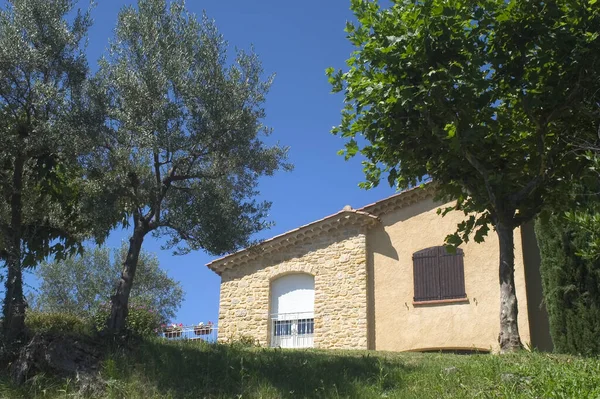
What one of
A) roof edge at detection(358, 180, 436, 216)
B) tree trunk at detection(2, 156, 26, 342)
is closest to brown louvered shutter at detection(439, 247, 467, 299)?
roof edge at detection(358, 180, 436, 216)

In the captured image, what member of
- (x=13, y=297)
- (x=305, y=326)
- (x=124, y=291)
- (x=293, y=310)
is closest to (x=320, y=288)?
(x=293, y=310)

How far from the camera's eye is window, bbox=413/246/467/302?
21.0 meters

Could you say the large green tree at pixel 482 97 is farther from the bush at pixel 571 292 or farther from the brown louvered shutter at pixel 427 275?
the brown louvered shutter at pixel 427 275

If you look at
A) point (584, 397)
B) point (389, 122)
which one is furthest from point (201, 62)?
point (584, 397)

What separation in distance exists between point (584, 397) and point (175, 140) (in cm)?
773

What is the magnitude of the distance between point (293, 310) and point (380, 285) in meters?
3.29

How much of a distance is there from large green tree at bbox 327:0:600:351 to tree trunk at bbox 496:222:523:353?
0.02 m

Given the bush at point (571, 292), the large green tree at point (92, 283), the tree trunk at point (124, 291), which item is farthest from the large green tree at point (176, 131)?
the large green tree at point (92, 283)

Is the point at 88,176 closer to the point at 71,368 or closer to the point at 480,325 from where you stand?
the point at 71,368

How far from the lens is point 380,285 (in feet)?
72.6

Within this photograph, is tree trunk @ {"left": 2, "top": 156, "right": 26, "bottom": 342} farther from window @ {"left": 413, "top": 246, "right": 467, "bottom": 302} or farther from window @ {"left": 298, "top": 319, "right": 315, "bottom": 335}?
window @ {"left": 413, "top": 246, "right": 467, "bottom": 302}

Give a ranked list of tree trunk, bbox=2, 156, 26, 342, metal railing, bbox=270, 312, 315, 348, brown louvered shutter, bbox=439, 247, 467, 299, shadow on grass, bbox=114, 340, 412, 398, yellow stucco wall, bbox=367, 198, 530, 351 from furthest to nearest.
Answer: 1. metal railing, bbox=270, 312, 315, 348
2. brown louvered shutter, bbox=439, 247, 467, 299
3. yellow stucco wall, bbox=367, 198, 530, 351
4. tree trunk, bbox=2, 156, 26, 342
5. shadow on grass, bbox=114, 340, 412, 398

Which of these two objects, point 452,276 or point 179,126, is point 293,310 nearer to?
point 452,276

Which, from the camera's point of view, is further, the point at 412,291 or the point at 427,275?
the point at 412,291
